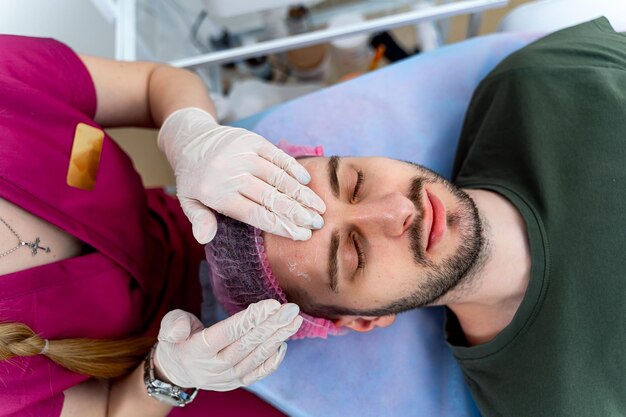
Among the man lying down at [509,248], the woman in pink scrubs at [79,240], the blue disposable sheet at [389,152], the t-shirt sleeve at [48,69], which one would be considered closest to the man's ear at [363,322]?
the man lying down at [509,248]

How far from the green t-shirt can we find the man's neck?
4 cm

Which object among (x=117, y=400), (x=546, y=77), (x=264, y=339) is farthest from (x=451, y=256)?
(x=117, y=400)

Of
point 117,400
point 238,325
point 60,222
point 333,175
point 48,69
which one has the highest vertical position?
point 48,69

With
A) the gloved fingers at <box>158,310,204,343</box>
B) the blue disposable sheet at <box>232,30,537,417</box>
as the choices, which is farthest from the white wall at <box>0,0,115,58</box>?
the gloved fingers at <box>158,310,204,343</box>

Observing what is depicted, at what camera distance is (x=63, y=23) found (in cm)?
145

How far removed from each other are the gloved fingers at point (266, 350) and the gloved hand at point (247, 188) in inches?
6.6

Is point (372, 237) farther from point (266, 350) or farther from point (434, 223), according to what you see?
point (266, 350)

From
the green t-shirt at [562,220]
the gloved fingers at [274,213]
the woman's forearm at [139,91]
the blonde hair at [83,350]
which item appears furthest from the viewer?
the woman's forearm at [139,91]

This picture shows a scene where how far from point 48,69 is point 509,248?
1066mm

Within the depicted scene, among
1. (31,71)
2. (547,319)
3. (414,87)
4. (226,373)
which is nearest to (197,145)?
(31,71)

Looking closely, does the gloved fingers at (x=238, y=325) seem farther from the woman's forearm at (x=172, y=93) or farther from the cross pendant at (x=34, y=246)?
the woman's forearm at (x=172, y=93)

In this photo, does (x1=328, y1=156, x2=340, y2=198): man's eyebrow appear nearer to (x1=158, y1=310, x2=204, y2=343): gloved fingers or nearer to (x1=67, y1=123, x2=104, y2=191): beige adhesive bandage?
(x1=158, y1=310, x2=204, y2=343): gloved fingers

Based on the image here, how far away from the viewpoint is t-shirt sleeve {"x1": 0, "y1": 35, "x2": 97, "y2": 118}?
910 mm

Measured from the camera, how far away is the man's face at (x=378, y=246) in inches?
35.6
